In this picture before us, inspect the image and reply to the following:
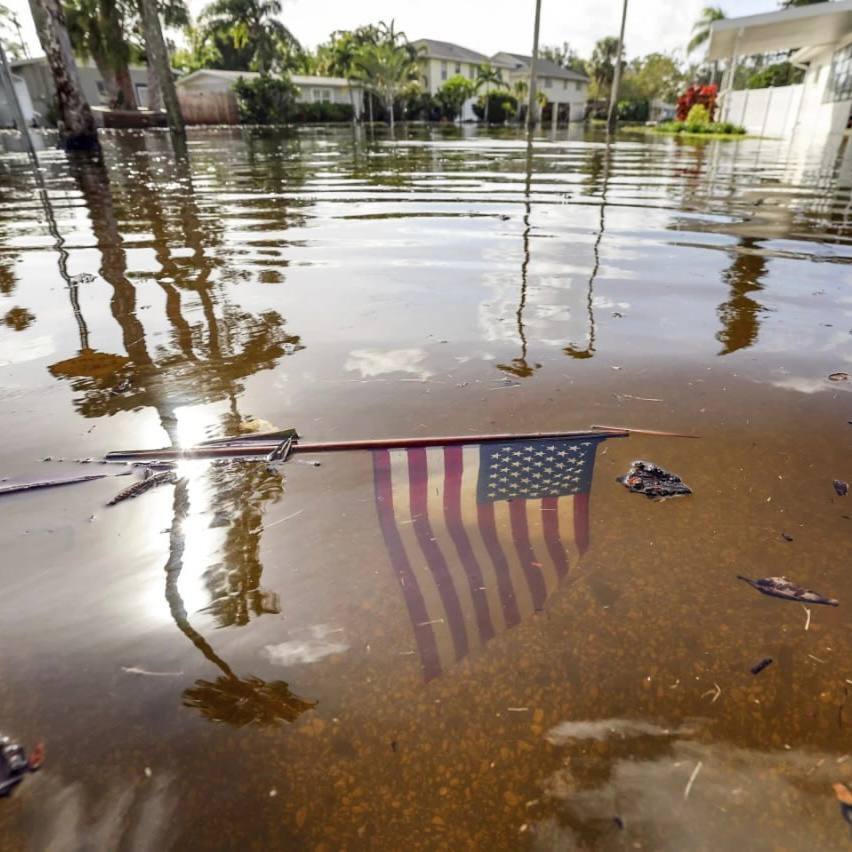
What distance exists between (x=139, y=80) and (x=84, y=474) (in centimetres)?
7006

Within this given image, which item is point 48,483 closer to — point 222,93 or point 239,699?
point 239,699

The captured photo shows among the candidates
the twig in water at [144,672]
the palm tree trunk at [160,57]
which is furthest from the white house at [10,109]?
the twig in water at [144,672]

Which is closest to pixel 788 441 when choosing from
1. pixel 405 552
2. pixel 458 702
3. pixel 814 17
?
pixel 405 552

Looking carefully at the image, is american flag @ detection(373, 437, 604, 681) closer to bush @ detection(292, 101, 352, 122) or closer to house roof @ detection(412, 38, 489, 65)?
bush @ detection(292, 101, 352, 122)

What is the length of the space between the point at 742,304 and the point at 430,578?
142 inches

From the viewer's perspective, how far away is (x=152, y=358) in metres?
3.29

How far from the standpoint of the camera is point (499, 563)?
1.77 metres

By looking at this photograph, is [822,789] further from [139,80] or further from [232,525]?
[139,80]

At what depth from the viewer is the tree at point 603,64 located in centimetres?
8075

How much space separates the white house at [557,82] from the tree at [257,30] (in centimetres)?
2892

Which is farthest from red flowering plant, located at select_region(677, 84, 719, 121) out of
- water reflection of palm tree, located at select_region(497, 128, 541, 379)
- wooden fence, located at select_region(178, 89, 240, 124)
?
water reflection of palm tree, located at select_region(497, 128, 541, 379)

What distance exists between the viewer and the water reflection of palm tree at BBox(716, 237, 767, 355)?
350 centimetres

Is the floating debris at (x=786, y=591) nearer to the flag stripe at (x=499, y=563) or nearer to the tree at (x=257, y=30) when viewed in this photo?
the flag stripe at (x=499, y=563)

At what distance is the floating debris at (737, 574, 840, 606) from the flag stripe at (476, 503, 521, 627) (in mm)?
725
